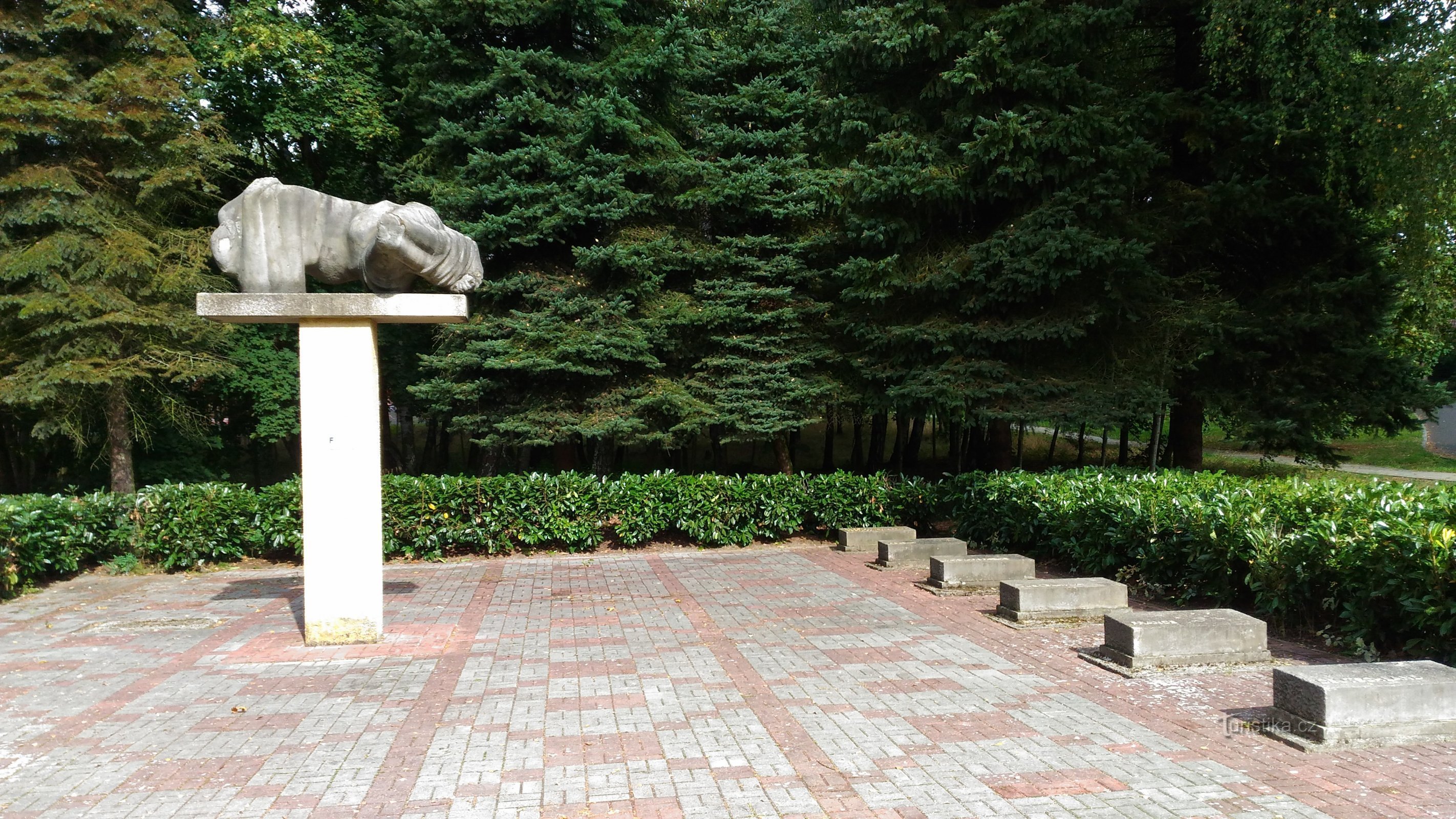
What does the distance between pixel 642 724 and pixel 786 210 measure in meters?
12.0

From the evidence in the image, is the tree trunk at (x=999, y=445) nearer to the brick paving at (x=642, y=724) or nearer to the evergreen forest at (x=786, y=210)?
the evergreen forest at (x=786, y=210)

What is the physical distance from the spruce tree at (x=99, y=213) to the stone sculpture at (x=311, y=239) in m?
8.10

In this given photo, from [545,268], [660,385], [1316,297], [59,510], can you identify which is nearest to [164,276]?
[59,510]

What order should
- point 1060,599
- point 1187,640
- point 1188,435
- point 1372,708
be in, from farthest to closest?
point 1188,435 → point 1060,599 → point 1187,640 → point 1372,708

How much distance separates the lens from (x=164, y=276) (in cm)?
1434

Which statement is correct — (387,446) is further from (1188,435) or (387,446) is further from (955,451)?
(1188,435)

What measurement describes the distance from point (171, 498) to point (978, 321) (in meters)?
13.1

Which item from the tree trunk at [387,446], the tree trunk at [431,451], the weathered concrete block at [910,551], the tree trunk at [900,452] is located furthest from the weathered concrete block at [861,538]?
the tree trunk at [431,451]

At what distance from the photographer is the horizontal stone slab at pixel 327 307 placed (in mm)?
7289

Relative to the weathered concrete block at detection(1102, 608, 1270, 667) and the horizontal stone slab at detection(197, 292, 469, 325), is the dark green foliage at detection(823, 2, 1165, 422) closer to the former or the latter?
the weathered concrete block at detection(1102, 608, 1270, 667)

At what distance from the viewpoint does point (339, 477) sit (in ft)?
24.6

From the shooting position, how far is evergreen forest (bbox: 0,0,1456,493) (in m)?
13.4

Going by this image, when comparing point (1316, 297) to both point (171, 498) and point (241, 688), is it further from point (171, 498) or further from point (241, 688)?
point (171, 498)

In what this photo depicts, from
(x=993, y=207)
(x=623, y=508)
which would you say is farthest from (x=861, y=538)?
(x=993, y=207)
